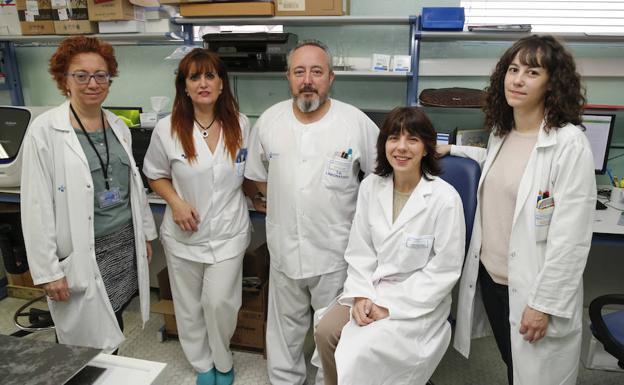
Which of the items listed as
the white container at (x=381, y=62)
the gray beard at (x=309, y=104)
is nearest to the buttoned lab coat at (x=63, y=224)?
the gray beard at (x=309, y=104)

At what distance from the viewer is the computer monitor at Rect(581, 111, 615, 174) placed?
2.25 meters

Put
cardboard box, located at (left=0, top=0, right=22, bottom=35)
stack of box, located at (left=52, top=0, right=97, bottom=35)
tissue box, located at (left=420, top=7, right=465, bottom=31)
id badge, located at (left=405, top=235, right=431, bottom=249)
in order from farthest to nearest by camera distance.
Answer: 1. cardboard box, located at (left=0, top=0, right=22, bottom=35)
2. stack of box, located at (left=52, top=0, right=97, bottom=35)
3. tissue box, located at (left=420, top=7, right=465, bottom=31)
4. id badge, located at (left=405, top=235, right=431, bottom=249)

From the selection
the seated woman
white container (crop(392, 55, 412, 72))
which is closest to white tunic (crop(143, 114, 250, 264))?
the seated woman

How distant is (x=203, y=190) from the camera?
182cm

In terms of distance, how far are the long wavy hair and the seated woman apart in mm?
597

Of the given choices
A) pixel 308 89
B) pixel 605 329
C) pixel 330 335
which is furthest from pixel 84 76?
pixel 605 329

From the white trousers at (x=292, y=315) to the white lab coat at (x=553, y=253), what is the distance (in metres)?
0.68

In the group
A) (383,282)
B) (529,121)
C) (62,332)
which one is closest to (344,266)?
(383,282)

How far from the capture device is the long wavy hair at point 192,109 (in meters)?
1.77

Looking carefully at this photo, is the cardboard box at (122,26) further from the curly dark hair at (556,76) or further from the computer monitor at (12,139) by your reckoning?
the curly dark hair at (556,76)

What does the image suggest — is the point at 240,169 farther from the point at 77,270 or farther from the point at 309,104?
the point at 77,270

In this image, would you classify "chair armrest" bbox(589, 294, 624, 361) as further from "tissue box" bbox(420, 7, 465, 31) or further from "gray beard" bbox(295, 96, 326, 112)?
"tissue box" bbox(420, 7, 465, 31)

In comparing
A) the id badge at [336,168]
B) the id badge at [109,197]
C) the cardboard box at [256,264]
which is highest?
the id badge at [336,168]

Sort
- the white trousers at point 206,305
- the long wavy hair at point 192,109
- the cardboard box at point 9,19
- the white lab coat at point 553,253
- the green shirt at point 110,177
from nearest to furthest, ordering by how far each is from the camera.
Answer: the white lab coat at point 553,253, the green shirt at point 110,177, the long wavy hair at point 192,109, the white trousers at point 206,305, the cardboard box at point 9,19
